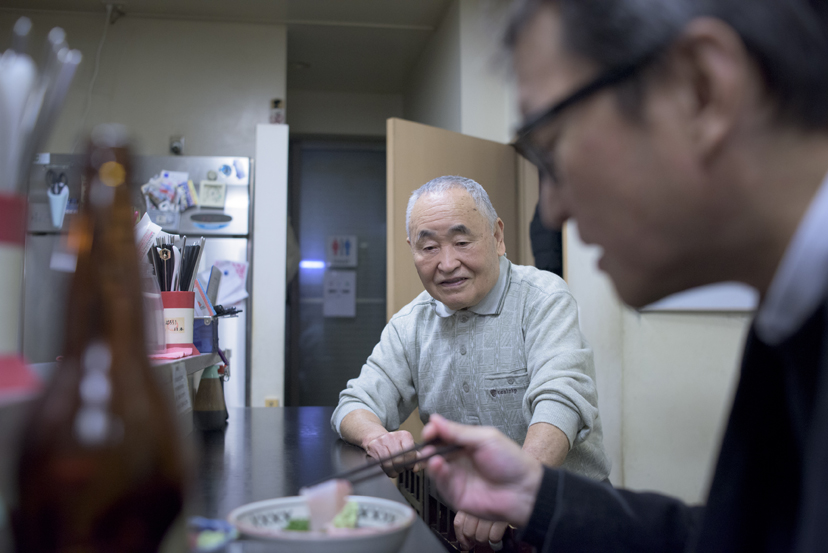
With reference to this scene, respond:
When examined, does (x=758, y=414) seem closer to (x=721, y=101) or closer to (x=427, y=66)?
(x=721, y=101)

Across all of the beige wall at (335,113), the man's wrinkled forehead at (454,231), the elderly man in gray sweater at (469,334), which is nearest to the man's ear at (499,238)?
the elderly man in gray sweater at (469,334)

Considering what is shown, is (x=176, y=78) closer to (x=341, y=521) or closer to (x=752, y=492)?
(x=341, y=521)

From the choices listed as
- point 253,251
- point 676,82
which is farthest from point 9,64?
point 253,251

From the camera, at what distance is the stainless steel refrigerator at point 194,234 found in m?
2.99

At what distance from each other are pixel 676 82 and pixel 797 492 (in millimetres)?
377

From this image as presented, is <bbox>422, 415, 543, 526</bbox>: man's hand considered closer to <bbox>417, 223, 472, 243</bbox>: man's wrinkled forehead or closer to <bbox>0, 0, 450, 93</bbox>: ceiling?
<bbox>417, 223, 472, 243</bbox>: man's wrinkled forehead

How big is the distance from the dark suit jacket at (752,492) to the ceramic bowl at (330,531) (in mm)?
210

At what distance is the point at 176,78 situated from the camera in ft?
11.7

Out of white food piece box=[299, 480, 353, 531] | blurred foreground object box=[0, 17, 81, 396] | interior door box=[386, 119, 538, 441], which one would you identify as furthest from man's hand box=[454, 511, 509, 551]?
interior door box=[386, 119, 538, 441]

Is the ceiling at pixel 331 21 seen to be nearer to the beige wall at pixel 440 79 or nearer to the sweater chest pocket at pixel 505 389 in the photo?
the beige wall at pixel 440 79

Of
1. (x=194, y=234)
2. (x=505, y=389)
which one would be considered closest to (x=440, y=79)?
(x=194, y=234)

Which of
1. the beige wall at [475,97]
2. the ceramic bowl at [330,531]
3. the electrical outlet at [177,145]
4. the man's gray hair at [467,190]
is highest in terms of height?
the beige wall at [475,97]

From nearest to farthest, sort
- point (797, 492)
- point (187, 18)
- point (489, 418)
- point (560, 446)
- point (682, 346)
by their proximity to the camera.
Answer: point (797, 492)
point (560, 446)
point (489, 418)
point (682, 346)
point (187, 18)

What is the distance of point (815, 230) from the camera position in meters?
0.42
